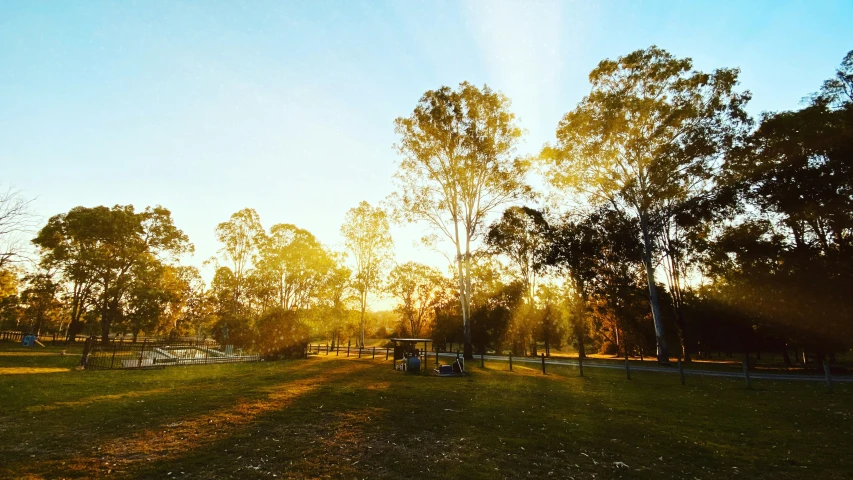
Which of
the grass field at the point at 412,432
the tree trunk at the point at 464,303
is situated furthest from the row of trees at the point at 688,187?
the grass field at the point at 412,432

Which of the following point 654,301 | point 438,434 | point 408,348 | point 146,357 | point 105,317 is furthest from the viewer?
point 654,301

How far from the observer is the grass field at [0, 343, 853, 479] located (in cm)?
638

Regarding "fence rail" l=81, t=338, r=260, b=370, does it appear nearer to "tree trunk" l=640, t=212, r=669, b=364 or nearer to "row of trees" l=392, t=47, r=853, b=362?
"row of trees" l=392, t=47, r=853, b=362

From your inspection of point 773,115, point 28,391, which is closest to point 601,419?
point 28,391

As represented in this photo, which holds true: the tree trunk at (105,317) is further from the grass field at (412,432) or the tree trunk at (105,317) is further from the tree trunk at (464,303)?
the tree trunk at (464,303)

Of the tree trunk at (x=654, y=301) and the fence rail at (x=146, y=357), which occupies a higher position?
the tree trunk at (x=654, y=301)

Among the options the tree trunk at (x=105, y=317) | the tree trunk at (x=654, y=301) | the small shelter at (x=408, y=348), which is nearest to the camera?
the small shelter at (x=408, y=348)

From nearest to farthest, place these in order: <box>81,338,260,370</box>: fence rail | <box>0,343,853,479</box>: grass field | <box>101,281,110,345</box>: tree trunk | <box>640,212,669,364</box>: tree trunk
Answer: <box>0,343,853,479</box>: grass field
<box>81,338,260,370</box>: fence rail
<box>101,281,110,345</box>: tree trunk
<box>640,212,669,364</box>: tree trunk

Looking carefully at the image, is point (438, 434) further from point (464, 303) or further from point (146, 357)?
point (146, 357)

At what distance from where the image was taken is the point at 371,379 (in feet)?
62.1

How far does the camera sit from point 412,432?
8.77m

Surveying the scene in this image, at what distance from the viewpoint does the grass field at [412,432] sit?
251 inches

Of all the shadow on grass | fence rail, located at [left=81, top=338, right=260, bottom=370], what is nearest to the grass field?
the shadow on grass

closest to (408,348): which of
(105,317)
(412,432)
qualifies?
(412,432)
